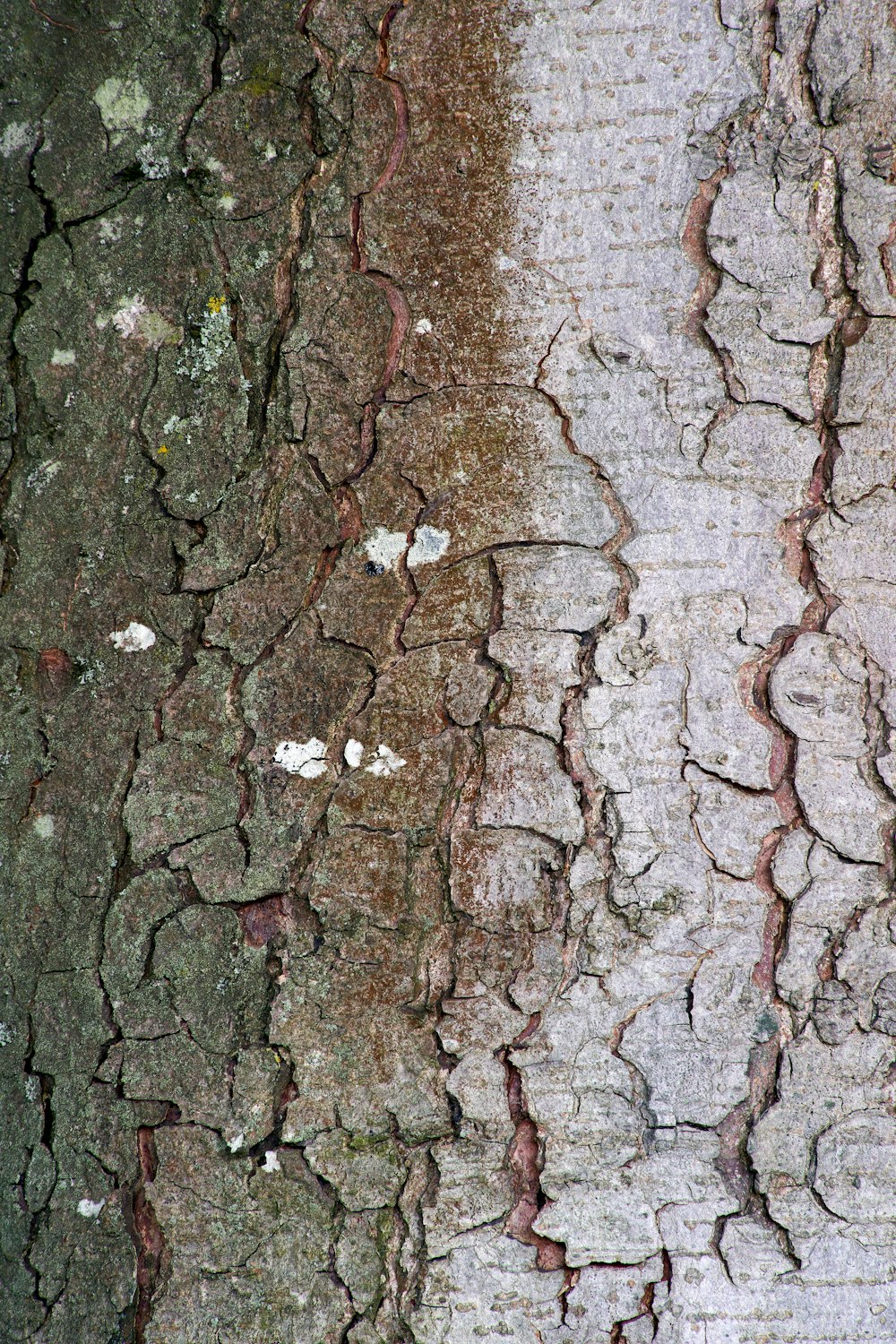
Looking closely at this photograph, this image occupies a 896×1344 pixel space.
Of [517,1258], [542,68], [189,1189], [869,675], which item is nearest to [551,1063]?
[517,1258]

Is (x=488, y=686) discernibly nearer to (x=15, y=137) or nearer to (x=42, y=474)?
(x=42, y=474)

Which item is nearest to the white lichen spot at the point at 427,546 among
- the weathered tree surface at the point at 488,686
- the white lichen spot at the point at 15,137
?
the weathered tree surface at the point at 488,686

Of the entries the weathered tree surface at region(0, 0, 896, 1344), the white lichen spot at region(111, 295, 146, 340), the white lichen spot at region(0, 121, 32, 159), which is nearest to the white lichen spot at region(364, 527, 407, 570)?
the weathered tree surface at region(0, 0, 896, 1344)

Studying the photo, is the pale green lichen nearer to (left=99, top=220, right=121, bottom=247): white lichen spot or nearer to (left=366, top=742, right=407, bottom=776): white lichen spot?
(left=99, top=220, right=121, bottom=247): white lichen spot

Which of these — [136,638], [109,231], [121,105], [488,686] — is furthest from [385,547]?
[121,105]

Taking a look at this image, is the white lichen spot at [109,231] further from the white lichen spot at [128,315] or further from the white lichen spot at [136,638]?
the white lichen spot at [136,638]

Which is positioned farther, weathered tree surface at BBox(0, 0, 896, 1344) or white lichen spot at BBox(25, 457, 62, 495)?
white lichen spot at BBox(25, 457, 62, 495)
